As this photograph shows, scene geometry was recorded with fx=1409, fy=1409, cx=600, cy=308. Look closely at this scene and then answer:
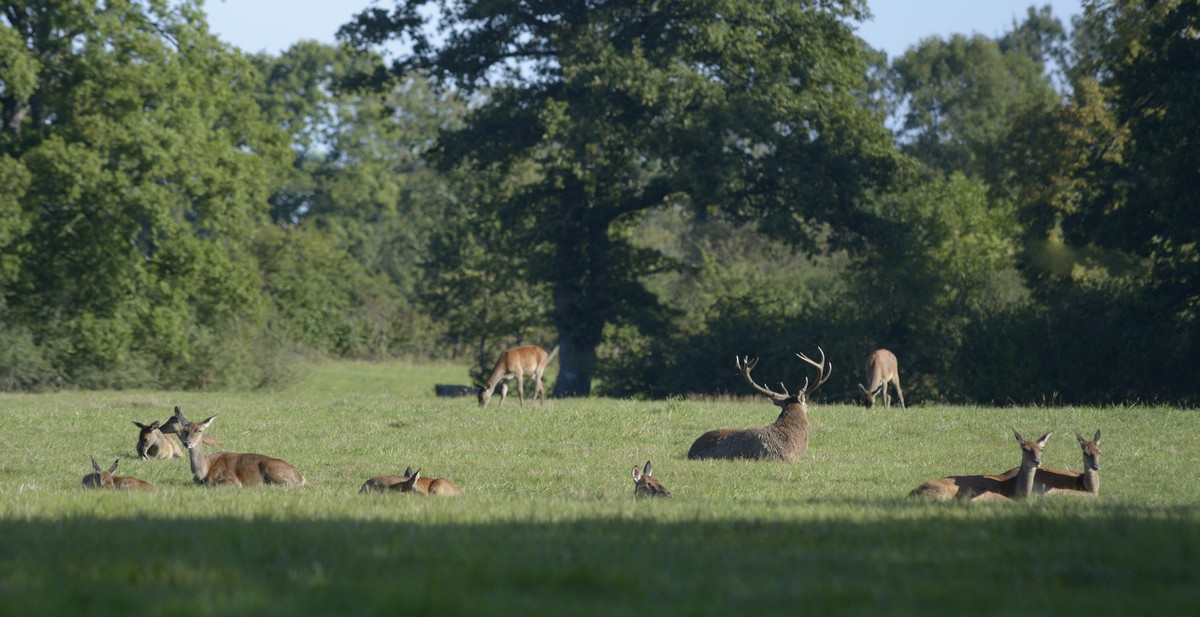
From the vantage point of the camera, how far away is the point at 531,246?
132ft

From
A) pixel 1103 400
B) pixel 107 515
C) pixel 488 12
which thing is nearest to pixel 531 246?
pixel 488 12

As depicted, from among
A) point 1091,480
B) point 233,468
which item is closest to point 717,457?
point 1091,480

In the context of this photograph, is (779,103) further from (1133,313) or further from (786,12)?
(1133,313)

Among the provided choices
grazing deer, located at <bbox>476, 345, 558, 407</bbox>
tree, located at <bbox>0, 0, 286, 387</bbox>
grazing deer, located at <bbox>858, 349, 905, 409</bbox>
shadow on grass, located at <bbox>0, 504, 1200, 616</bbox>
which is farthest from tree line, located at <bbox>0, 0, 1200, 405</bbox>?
shadow on grass, located at <bbox>0, 504, 1200, 616</bbox>

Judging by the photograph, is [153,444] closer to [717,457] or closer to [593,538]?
[717,457]

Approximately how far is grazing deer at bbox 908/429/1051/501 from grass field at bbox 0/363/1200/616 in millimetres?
399

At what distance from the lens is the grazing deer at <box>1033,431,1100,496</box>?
44.8 feet

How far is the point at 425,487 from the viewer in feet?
42.0

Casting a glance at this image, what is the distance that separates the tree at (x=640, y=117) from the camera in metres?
35.6

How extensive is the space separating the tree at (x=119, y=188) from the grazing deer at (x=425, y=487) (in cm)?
2670

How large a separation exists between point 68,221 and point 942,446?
87.4 ft

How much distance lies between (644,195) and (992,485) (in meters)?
26.9

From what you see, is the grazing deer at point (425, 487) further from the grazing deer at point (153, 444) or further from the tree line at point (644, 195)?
the tree line at point (644, 195)

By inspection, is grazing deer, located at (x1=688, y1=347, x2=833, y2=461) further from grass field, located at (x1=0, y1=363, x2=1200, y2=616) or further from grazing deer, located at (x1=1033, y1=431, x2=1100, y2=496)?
grazing deer, located at (x1=1033, y1=431, x2=1100, y2=496)
